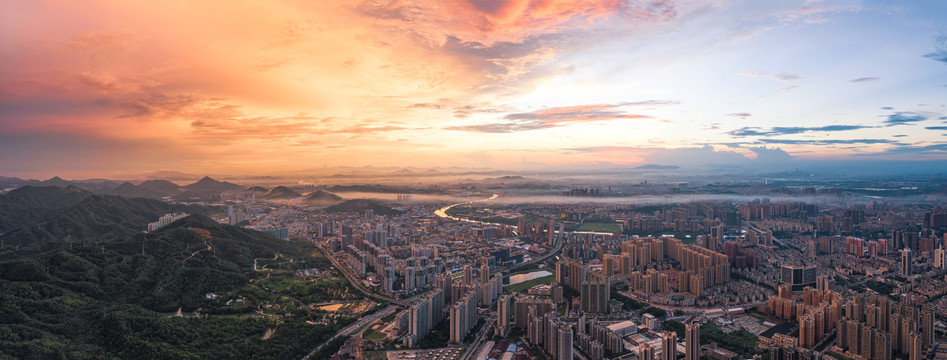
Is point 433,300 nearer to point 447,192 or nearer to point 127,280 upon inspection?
point 127,280

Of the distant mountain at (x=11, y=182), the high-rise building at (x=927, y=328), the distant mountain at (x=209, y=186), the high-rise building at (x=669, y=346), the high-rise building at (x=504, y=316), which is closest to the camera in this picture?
the high-rise building at (x=669, y=346)

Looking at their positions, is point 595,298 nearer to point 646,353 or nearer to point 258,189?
point 646,353

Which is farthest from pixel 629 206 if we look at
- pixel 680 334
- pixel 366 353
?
pixel 366 353

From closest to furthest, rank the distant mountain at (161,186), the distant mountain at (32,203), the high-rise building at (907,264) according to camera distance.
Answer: the high-rise building at (907,264), the distant mountain at (32,203), the distant mountain at (161,186)

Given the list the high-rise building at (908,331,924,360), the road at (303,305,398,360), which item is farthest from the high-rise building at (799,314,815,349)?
the road at (303,305,398,360)

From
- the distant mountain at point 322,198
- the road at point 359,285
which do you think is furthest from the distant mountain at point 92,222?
the distant mountain at point 322,198

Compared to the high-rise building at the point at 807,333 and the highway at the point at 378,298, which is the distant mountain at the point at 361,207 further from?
the high-rise building at the point at 807,333

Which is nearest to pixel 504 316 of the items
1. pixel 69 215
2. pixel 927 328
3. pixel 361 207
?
pixel 927 328
